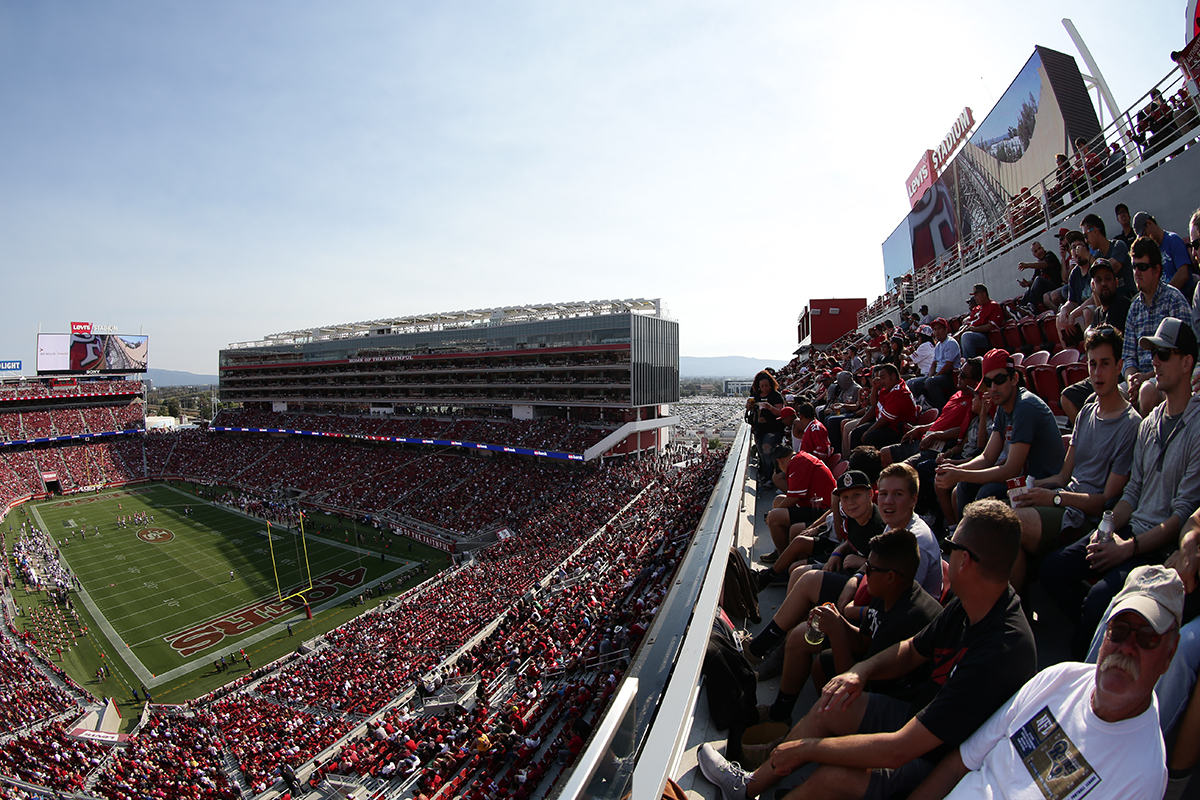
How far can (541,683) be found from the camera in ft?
31.3

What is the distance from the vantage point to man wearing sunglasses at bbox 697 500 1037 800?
202cm

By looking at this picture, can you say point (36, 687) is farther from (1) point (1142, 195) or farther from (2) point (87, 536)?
(1) point (1142, 195)

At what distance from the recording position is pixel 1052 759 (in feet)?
5.59

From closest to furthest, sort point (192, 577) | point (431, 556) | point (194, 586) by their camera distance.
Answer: point (194, 586), point (192, 577), point (431, 556)

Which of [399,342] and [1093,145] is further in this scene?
[399,342]

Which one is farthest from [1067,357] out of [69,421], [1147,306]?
[69,421]

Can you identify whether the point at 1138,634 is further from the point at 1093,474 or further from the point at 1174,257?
the point at 1174,257

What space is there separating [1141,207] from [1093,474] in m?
7.64

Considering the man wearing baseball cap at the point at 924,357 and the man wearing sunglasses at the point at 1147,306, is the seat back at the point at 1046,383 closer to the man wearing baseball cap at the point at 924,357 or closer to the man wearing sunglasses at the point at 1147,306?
the man wearing sunglasses at the point at 1147,306

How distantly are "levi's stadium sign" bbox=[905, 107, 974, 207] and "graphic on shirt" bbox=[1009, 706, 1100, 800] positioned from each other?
123 ft

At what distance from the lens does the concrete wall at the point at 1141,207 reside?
7137 millimetres

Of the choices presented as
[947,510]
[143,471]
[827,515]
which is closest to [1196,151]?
[947,510]

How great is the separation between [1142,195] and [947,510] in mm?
7329

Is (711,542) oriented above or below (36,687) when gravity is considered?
above
